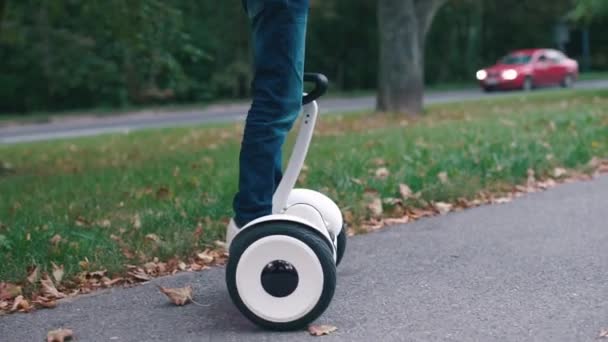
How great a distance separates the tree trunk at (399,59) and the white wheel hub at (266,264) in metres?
14.0

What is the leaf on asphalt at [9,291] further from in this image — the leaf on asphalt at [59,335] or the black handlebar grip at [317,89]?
the black handlebar grip at [317,89]

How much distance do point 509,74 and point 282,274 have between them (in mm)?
31428

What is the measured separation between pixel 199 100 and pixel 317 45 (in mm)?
7224

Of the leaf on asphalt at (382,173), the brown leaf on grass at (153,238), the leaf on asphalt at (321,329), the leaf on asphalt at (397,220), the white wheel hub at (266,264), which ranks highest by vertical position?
the white wheel hub at (266,264)

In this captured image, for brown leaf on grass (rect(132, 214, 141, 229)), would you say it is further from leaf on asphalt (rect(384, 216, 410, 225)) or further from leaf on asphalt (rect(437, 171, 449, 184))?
leaf on asphalt (rect(437, 171, 449, 184))

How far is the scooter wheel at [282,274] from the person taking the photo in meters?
3.79

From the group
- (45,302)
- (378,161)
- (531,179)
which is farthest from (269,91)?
(378,161)

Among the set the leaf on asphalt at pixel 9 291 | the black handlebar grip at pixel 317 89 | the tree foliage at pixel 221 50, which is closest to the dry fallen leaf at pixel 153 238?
the leaf on asphalt at pixel 9 291

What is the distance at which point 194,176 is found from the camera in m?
8.66

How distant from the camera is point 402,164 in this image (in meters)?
8.63

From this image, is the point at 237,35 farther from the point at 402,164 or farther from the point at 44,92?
the point at 402,164

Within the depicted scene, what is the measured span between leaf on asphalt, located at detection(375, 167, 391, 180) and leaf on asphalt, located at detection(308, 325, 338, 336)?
3.91 metres

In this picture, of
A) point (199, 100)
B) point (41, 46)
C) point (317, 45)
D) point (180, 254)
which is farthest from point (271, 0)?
point (317, 45)

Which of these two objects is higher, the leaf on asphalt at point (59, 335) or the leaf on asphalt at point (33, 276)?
the leaf on asphalt at point (59, 335)
